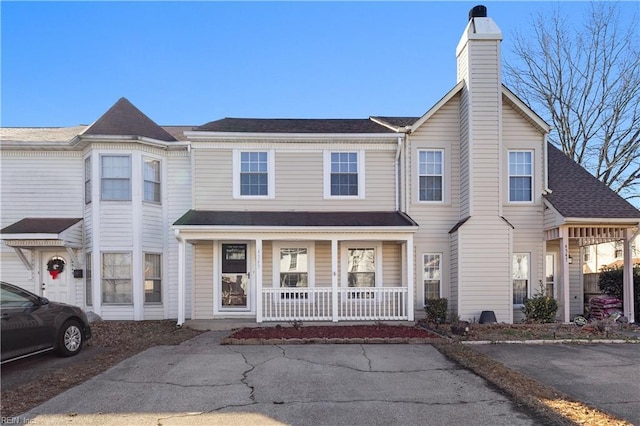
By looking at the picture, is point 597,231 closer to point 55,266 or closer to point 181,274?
point 181,274

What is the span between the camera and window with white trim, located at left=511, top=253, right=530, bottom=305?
13898mm

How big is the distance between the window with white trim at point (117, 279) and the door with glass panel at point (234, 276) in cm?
267

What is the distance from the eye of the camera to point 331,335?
10672 millimetres

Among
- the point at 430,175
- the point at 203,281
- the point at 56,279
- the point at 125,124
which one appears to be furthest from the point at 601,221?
the point at 56,279

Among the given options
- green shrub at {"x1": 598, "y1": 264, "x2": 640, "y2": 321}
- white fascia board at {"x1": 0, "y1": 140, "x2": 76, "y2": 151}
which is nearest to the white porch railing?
green shrub at {"x1": 598, "y1": 264, "x2": 640, "y2": 321}

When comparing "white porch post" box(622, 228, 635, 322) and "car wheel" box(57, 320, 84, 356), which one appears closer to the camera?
"car wheel" box(57, 320, 84, 356)

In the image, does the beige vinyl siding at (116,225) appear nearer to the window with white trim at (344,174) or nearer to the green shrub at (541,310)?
the window with white trim at (344,174)

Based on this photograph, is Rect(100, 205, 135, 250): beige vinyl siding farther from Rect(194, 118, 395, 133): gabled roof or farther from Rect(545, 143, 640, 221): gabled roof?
Rect(545, 143, 640, 221): gabled roof

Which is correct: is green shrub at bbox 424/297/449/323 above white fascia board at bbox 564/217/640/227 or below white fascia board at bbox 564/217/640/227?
below

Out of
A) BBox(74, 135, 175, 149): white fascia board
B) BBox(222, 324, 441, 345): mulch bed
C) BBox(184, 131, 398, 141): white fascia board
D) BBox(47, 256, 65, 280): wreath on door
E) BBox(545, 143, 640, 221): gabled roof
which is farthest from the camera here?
BBox(47, 256, 65, 280): wreath on door

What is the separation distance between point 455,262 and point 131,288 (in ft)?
30.1

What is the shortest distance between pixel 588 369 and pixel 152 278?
442 inches

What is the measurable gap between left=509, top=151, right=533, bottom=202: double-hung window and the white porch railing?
4470 mm

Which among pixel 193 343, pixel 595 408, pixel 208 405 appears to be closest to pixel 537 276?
pixel 595 408
